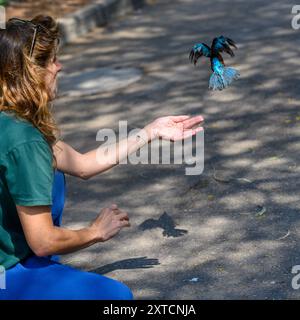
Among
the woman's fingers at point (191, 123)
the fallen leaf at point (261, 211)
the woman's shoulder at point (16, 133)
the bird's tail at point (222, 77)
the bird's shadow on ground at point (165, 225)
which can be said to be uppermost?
the woman's shoulder at point (16, 133)

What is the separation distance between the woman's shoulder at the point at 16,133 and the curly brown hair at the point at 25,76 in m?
0.03

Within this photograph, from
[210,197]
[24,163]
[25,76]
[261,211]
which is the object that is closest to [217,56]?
[25,76]

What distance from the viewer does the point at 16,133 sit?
128 inches

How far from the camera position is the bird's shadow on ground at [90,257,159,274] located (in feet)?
15.9

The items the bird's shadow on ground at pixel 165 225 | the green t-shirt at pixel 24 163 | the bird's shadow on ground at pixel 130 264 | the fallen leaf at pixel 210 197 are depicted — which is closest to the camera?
the green t-shirt at pixel 24 163

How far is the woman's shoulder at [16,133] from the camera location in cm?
324

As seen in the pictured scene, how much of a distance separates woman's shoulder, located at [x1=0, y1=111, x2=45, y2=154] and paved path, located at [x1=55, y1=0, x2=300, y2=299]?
1484 millimetres

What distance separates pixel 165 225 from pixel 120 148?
1.29 m

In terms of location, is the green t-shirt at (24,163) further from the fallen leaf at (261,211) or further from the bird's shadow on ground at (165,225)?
the fallen leaf at (261,211)

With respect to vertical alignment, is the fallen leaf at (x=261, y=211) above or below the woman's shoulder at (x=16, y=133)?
below

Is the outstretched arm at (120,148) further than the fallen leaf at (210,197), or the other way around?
the fallen leaf at (210,197)

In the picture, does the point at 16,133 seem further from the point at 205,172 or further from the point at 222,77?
the point at 205,172

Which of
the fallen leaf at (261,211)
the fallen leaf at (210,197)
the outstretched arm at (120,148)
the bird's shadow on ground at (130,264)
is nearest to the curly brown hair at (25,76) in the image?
the outstretched arm at (120,148)
